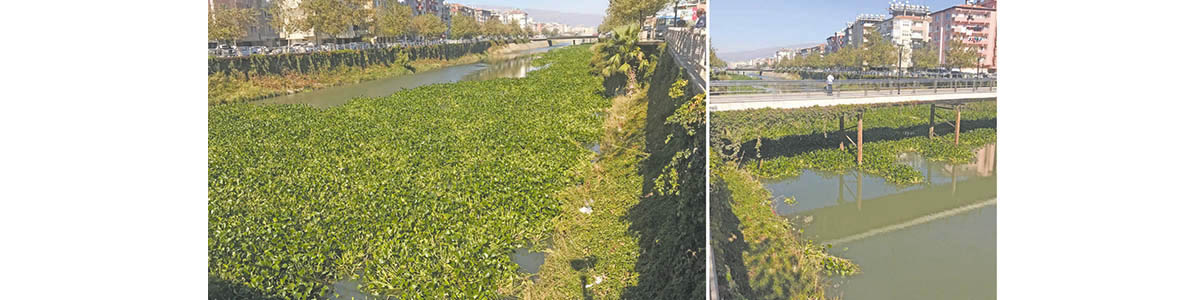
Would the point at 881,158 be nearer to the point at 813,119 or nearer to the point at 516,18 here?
the point at 813,119

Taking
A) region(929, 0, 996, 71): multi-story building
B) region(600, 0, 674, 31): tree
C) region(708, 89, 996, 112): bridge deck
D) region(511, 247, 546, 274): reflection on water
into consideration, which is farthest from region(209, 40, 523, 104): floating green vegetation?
region(929, 0, 996, 71): multi-story building

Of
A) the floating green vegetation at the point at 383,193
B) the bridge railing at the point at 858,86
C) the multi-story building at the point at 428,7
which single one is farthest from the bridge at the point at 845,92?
the multi-story building at the point at 428,7

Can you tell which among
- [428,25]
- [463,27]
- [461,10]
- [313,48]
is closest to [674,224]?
[313,48]

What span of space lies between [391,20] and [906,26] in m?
6.97

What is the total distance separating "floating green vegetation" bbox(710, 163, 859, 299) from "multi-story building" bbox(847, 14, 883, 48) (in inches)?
50.3

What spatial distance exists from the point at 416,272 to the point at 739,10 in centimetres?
252

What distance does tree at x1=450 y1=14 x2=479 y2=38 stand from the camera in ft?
29.9

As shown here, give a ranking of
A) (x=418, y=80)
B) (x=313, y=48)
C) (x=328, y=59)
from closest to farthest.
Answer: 1. (x=313, y=48)
2. (x=328, y=59)
3. (x=418, y=80)

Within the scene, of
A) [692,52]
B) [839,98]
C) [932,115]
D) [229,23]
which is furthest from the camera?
[229,23]

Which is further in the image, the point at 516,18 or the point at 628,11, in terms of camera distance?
the point at 516,18

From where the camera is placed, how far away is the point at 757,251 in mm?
3559

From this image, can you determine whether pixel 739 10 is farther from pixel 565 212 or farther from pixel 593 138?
pixel 593 138

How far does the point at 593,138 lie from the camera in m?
7.75
